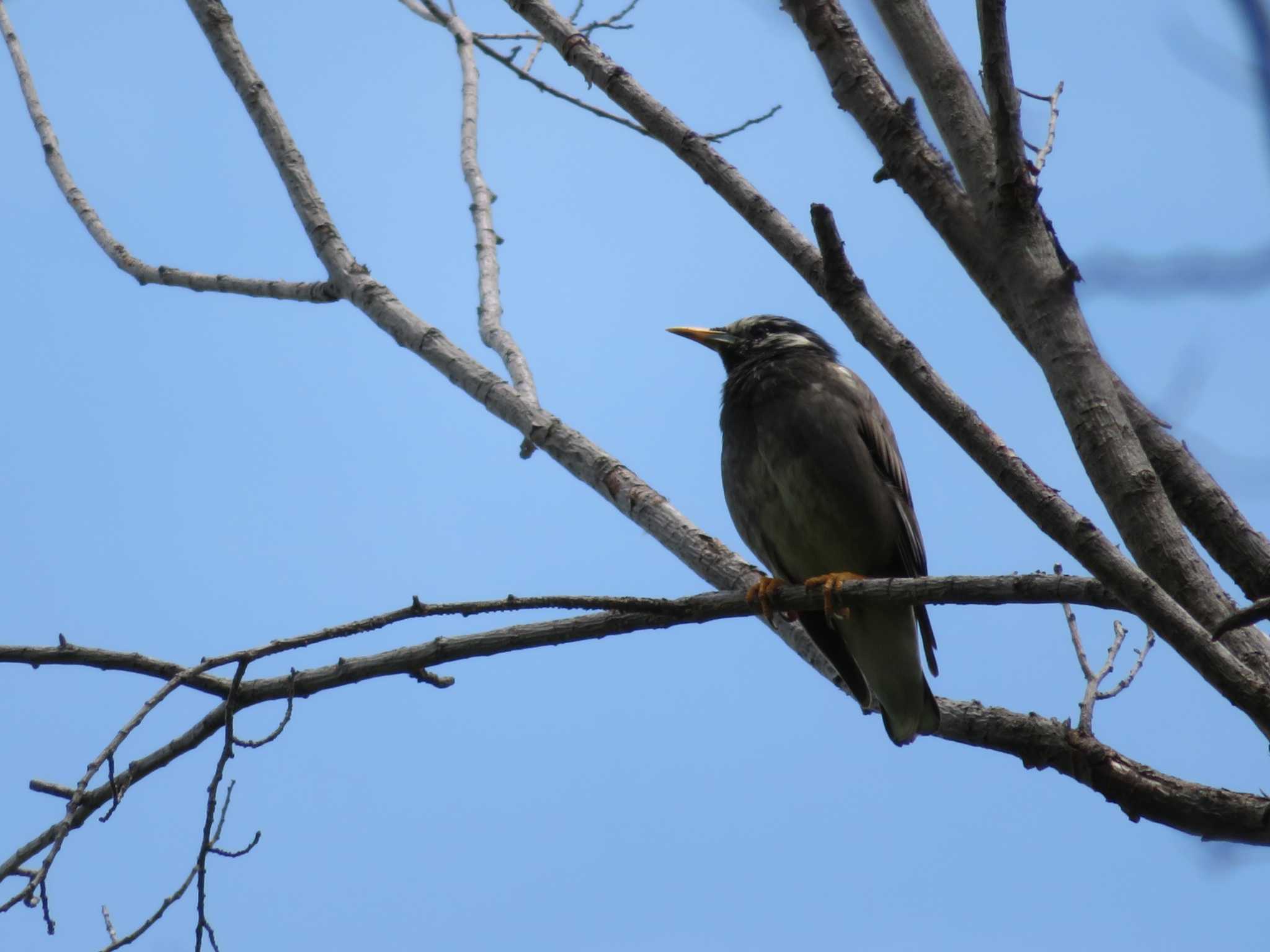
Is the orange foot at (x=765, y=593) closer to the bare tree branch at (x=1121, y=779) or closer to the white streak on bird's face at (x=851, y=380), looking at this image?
the bare tree branch at (x=1121, y=779)

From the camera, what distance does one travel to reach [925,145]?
254 centimetres

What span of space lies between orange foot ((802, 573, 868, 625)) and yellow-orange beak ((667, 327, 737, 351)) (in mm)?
1343

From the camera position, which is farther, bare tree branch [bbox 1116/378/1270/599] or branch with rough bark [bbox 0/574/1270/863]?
branch with rough bark [bbox 0/574/1270/863]

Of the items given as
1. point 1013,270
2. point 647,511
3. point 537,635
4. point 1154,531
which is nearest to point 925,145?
point 1013,270

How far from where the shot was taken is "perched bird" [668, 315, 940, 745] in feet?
15.4

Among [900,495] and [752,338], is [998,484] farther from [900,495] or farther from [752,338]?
[752,338]

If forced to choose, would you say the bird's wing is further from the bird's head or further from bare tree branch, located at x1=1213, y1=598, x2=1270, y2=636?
bare tree branch, located at x1=1213, y1=598, x2=1270, y2=636

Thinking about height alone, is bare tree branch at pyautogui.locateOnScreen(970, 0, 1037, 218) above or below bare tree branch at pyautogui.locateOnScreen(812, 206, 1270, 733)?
above

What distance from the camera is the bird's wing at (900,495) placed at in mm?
4855

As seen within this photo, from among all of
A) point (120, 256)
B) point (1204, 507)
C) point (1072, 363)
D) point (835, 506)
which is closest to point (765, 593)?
point (835, 506)

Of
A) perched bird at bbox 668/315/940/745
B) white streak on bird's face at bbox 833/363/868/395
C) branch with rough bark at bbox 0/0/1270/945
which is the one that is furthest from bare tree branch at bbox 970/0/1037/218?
white streak on bird's face at bbox 833/363/868/395

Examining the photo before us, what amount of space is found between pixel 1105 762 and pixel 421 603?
75.4 inches

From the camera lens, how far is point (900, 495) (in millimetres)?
4930

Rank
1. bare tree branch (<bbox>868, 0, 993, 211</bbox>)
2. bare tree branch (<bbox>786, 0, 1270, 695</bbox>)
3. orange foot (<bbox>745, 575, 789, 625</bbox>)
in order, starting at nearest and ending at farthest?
bare tree branch (<bbox>786, 0, 1270, 695</bbox>), bare tree branch (<bbox>868, 0, 993, 211</bbox>), orange foot (<bbox>745, 575, 789, 625</bbox>)
